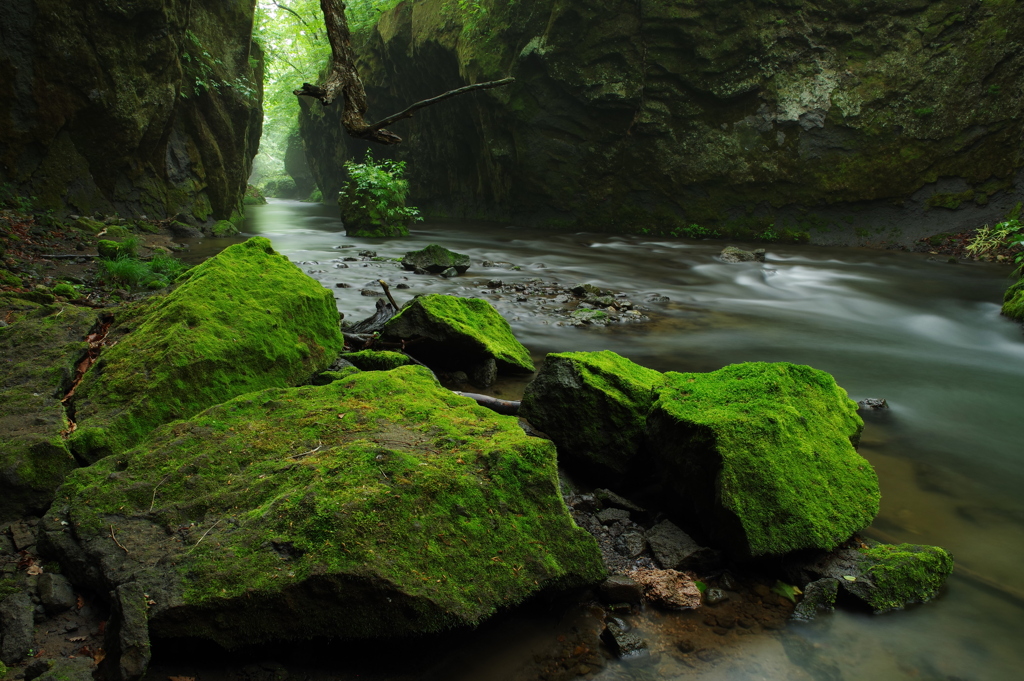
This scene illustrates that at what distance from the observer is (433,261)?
38.3 feet

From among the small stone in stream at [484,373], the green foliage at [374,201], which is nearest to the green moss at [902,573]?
the small stone in stream at [484,373]

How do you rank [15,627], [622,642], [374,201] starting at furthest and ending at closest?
[374,201] → [622,642] → [15,627]

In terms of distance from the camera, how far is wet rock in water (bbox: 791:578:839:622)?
2.64 meters

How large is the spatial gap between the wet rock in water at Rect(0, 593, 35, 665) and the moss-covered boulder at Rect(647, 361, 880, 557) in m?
2.76

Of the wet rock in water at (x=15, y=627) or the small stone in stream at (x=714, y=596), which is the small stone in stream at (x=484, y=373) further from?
the wet rock in water at (x=15, y=627)

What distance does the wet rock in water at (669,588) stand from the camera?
265cm

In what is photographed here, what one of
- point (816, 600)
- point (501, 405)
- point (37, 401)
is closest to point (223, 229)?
point (37, 401)

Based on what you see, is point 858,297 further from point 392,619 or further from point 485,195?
point 485,195

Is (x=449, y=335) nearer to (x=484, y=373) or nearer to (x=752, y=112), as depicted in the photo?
(x=484, y=373)

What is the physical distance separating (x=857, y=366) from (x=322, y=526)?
663 centimetres

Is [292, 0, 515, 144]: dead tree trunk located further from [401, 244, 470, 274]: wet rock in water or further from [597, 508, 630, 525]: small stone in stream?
[401, 244, 470, 274]: wet rock in water

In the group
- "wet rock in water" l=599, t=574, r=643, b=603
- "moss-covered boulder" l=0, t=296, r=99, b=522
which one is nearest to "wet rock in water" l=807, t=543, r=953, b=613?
"wet rock in water" l=599, t=574, r=643, b=603

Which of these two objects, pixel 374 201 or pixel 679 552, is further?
pixel 374 201

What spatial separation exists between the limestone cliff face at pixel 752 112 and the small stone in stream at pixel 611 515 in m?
16.2
